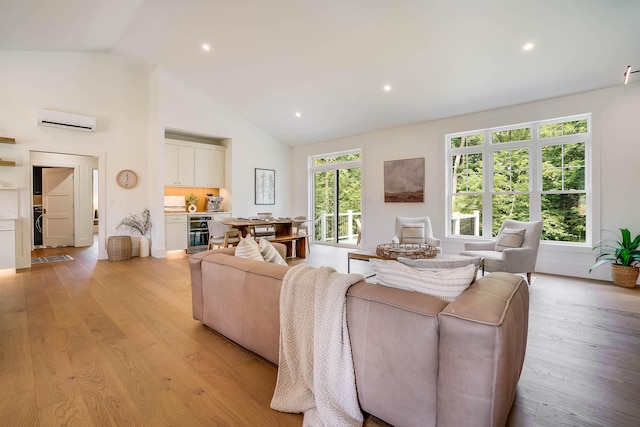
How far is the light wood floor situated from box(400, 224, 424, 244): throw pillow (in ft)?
6.23

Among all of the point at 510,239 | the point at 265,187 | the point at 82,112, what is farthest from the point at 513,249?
the point at 82,112

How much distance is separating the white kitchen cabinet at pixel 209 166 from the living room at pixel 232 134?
278 mm

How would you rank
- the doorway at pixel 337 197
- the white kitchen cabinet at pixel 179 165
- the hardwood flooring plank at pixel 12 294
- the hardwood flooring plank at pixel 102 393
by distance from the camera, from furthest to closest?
1. the doorway at pixel 337 197
2. the white kitchen cabinet at pixel 179 165
3. the hardwood flooring plank at pixel 12 294
4. the hardwood flooring plank at pixel 102 393

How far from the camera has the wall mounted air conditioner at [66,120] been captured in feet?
16.7

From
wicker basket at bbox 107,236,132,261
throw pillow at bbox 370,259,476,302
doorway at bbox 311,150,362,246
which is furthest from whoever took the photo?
doorway at bbox 311,150,362,246

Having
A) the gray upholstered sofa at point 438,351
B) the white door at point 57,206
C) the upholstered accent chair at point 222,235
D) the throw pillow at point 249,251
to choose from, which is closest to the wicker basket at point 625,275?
the gray upholstered sofa at point 438,351

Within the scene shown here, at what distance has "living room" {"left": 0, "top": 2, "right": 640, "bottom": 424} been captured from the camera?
416cm

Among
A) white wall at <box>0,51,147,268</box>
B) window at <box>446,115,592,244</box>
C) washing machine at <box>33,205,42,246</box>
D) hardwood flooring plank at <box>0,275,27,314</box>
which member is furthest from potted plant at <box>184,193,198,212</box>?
window at <box>446,115,592,244</box>

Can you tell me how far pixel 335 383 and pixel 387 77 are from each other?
4.62m

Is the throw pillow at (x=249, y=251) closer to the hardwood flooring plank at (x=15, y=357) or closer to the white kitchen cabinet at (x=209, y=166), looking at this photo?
the hardwood flooring plank at (x=15, y=357)

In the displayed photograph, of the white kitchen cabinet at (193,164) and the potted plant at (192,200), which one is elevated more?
the white kitchen cabinet at (193,164)

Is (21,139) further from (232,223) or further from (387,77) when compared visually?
(387,77)

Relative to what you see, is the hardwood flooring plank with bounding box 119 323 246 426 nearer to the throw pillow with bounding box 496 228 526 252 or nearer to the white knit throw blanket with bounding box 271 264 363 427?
the white knit throw blanket with bounding box 271 264 363 427

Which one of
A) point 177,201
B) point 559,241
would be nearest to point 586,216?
point 559,241
